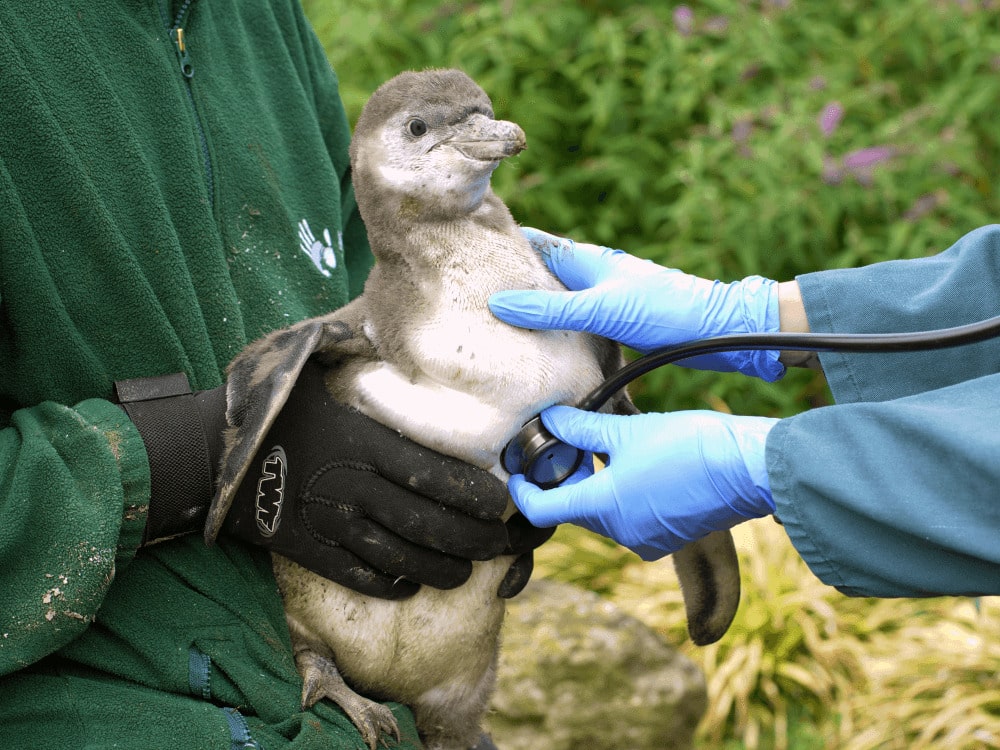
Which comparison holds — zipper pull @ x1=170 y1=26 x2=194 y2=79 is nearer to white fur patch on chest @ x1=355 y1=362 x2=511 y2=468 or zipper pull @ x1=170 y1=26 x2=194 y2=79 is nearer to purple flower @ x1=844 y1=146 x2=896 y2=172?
white fur patch on chest @ x1=355 y1=362 x2=511 y2=468

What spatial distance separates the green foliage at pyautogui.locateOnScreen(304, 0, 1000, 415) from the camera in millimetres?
4715

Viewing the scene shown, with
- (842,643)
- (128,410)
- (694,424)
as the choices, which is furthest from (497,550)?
(842,643)

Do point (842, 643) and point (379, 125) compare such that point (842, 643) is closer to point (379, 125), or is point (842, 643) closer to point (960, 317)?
point (960, 317)

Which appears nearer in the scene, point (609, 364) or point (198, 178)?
point (198, 178)

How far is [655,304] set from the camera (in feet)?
6.72

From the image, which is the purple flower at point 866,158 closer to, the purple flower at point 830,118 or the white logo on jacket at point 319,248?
the purple flower at point 830,118

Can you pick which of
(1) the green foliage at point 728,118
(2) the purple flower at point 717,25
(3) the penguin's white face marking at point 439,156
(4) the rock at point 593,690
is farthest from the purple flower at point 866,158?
(3) the penguin's white face marking at point 439,156

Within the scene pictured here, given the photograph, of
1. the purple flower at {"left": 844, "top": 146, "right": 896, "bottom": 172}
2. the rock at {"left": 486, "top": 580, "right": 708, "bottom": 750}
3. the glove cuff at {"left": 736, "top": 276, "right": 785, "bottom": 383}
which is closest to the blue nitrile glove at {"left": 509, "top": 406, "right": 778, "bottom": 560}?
the glove cuff at {"left": 736, "top": 276, "right": 785, "bottom": 383}

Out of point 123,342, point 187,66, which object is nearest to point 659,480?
point 123,342

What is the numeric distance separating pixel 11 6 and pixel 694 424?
1261 millimetres

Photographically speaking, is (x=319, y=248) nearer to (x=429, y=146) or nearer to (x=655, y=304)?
(x=429, y=146)

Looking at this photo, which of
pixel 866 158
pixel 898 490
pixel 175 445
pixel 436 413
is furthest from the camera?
pixel 866 158

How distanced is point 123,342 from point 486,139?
2.34 ft

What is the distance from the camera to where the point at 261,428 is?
1.71m
